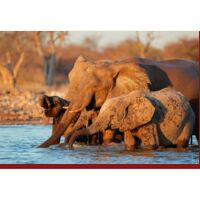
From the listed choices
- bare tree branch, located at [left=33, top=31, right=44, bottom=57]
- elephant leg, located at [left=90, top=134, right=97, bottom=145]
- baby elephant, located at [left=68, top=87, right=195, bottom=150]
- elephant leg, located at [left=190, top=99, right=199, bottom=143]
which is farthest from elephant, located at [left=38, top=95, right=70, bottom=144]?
bare tree branch, located at [left=33, top=31, right=44, bottom=57]

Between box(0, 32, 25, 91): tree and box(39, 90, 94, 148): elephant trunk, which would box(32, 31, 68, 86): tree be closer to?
box(0, 32, 25, 91): tree

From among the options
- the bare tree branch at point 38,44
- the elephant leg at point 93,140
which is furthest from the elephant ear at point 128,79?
the bare tree branch at point 38,44

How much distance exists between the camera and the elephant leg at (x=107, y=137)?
12633 mm

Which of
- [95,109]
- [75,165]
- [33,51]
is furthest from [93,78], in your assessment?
[33,51]

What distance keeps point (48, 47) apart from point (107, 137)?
15942 millimetres

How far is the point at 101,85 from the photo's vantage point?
12898 millimetres

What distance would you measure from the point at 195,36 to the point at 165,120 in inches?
619

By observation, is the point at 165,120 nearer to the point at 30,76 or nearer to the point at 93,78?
the point at 93,78

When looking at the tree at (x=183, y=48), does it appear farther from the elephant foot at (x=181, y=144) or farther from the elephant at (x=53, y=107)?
the elephant foot at (x=181, y=144)

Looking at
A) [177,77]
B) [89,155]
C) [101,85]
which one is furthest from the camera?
[177,77]

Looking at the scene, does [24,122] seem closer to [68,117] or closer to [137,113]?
[68,117]

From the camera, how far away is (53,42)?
28094 mm

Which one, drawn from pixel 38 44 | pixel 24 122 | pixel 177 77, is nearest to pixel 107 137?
pixel 177 77

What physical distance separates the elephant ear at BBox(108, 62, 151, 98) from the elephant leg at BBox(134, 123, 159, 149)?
1190mm
